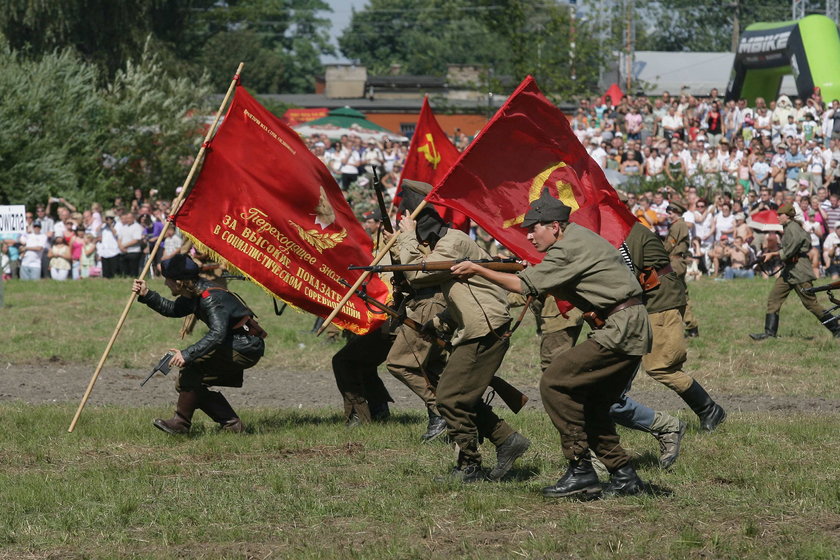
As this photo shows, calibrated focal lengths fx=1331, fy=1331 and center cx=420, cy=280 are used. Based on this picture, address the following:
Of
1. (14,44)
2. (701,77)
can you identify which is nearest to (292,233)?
(14,44)

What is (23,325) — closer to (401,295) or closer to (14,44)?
(401,295)

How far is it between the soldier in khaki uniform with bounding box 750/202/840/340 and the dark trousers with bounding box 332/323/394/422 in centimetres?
779

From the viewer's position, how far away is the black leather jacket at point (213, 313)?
11.0 meters

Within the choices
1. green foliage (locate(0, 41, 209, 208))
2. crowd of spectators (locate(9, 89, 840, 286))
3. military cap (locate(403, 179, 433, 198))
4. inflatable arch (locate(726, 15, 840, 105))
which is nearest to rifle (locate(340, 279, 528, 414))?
military cap (locate(403, 179, 433, 198))

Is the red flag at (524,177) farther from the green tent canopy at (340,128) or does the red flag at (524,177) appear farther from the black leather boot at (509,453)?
the green tent canopy at (340,128)

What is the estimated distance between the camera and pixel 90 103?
33.0 metres

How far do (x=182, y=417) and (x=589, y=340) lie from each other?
428cm

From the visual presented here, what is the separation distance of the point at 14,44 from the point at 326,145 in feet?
52.1

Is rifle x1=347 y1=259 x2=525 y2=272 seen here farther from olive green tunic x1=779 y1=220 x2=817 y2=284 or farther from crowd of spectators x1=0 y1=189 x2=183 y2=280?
crowd of spectators x1=0 y1=189 x2=183 y2=280

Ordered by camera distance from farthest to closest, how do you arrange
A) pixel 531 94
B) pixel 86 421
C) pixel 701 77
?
pixel 701 77 < pixel 86 421 < pixel 531 94

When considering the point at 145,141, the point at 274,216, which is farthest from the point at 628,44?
the point at 274,216

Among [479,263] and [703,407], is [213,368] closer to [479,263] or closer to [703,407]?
[479,263]

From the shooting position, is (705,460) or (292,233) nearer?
(705,460)

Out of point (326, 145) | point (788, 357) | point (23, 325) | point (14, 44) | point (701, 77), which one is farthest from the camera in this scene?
A: point (701, 77)
